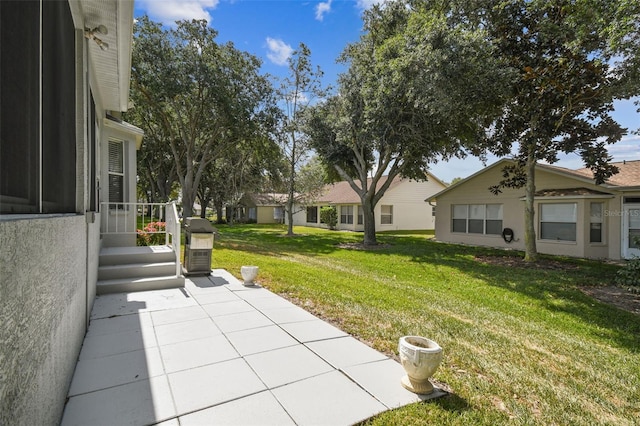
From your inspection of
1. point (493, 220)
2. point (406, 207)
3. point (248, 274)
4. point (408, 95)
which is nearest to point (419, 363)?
point (248, 274)

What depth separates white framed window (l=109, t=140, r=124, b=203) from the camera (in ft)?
24.8

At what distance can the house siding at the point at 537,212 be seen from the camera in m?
12.1

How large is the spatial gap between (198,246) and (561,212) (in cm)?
1417

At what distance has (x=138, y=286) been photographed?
571 cm

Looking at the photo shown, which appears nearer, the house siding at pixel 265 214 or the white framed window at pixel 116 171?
the white framed window at pixel 116 171

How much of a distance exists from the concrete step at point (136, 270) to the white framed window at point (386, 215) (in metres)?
20.4

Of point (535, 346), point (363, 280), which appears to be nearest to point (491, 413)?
point (535, 346)

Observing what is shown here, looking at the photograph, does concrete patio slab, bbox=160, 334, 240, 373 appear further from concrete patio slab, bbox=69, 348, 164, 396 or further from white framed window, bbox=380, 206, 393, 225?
white framed window, bbox=380, 206, 393, 225

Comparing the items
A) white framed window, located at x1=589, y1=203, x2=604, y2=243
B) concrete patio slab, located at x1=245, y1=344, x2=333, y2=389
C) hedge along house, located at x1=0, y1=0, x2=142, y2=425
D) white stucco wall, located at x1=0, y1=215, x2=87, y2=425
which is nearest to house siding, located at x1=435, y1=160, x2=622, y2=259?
white framed window, located at x1=589, y1=203, x2=604, y2=243

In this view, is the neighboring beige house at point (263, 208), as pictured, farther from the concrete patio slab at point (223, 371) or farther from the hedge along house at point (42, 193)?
the hedge along house at point (42, 193)

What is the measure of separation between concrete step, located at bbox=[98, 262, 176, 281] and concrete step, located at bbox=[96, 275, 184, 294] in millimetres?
92

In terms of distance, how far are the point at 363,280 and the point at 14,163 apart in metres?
7.03

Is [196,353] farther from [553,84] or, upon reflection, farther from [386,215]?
[386,215]

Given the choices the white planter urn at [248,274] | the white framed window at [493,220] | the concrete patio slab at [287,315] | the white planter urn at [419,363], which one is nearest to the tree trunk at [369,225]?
the white framed window at [493,220]
